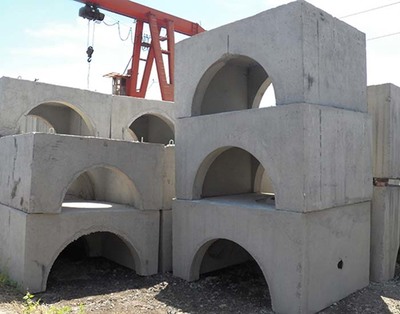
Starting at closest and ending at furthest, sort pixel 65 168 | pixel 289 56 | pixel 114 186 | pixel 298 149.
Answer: pixel 298 149 → pixel 289 56 → pixel 65 168 → pixel 114 186

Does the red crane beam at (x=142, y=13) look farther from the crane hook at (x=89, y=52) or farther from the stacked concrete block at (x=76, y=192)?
the stacked concrete block at (x=76, y=192)

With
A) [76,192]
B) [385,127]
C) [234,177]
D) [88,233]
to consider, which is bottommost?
[88,233]

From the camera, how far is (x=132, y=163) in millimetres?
8641

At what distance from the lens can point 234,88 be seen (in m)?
9.65

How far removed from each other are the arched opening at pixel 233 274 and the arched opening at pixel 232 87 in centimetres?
314

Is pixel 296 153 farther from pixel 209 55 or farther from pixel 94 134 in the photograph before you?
pixel 94 134

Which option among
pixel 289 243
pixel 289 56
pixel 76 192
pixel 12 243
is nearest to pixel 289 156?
pixel 289 243

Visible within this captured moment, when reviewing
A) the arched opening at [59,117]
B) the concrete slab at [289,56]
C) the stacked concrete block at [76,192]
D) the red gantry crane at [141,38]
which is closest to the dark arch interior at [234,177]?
the stacked concrete block at [76,192]

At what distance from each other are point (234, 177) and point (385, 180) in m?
3.35

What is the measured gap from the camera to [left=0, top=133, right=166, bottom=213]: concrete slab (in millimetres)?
7418

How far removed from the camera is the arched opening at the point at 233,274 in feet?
24.5

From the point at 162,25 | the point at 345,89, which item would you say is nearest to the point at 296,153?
the point at 345,89

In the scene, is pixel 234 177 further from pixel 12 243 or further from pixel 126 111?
pixel 12 243

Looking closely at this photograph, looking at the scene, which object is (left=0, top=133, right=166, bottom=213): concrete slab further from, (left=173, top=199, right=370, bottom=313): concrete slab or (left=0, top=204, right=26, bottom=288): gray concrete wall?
(left=173, top=199, right=370, bottom=313): concrete slab
